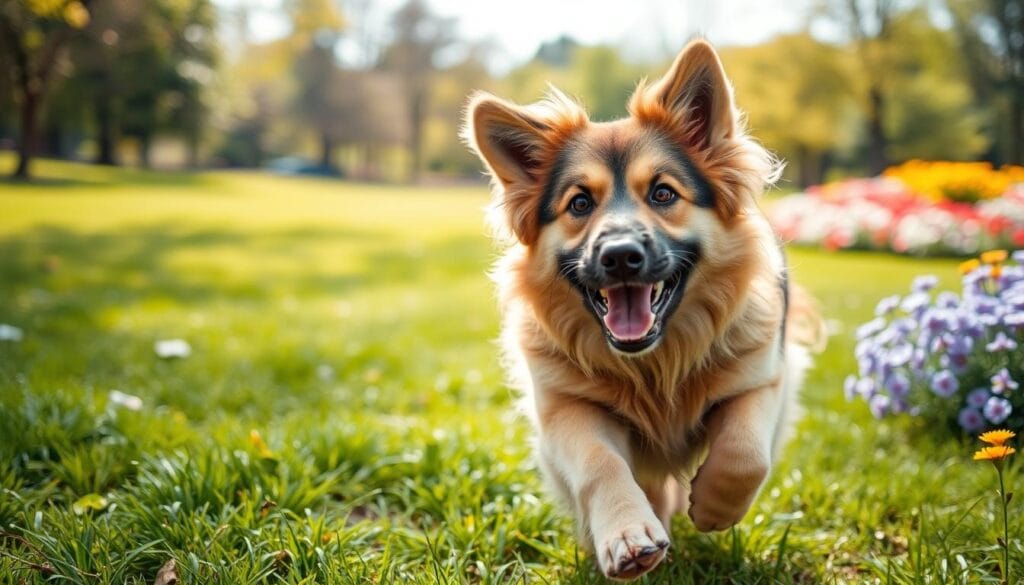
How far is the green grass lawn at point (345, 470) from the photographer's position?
265 cm

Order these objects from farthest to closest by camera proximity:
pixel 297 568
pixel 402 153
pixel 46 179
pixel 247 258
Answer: pixel 402 153, pixel 46 179, pixel 247 258, pixel 297 568

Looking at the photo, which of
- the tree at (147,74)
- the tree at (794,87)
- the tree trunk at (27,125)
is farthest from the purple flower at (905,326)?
the tree at (794,87)

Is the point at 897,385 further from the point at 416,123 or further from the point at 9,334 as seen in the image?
the point at 416,123

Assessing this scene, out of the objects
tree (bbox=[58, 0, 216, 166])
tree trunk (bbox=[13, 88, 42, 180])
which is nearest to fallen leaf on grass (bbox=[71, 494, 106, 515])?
tree trunk (bbox=[13, 88, 42, 180])

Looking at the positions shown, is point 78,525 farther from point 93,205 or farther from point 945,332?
point 93,205

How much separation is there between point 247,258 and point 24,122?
720 centimetres

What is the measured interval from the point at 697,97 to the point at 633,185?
57 centimetres

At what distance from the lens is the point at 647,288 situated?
9.07 feet

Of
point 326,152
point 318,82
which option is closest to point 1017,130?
point 318,82

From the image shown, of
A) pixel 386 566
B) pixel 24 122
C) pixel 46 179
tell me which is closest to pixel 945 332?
pixel 386 566

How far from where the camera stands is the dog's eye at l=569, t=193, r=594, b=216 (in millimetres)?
3045

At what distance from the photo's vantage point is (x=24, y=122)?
16.3m

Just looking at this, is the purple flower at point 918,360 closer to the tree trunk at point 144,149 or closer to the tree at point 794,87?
the tree at point 794,87

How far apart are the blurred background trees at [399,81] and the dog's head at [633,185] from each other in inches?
17.0
